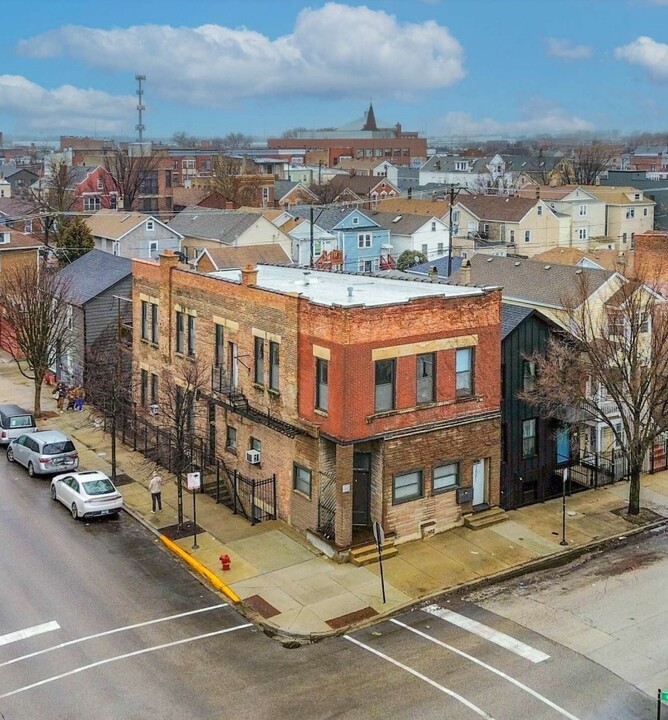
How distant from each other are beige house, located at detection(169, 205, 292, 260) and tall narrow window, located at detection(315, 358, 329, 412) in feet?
160

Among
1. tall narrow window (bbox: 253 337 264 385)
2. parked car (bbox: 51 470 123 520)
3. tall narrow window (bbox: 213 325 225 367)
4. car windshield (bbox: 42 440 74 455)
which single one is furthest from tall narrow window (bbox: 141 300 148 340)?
tall narrow window (bbox: 253 337 264 385)

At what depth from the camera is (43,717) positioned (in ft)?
61.7

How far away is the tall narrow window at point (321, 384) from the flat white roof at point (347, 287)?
186 cm

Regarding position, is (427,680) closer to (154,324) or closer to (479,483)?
(479,483)

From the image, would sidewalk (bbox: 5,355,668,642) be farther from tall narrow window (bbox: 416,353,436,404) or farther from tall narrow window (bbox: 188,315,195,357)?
tall narrow window (bbox: 188,315,195,357)

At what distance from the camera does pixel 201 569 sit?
87.1ft

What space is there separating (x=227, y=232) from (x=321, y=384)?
5141 cm

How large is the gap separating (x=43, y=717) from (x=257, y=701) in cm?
431

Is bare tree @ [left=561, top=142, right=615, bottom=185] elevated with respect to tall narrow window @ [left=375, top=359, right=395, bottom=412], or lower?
elevated

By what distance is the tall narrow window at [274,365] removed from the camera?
29.9 m

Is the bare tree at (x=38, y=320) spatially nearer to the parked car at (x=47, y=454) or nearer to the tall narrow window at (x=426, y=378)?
the parked car at (x=47, y=454)

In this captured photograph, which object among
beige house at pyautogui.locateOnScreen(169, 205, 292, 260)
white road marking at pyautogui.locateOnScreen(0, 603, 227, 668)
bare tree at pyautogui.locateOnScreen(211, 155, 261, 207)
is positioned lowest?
white road marking at pyautogui.locateOnScreen(0, 603, 227, 668)

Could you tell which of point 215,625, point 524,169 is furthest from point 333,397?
point 524,169

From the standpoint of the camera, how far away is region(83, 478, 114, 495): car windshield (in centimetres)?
3045
